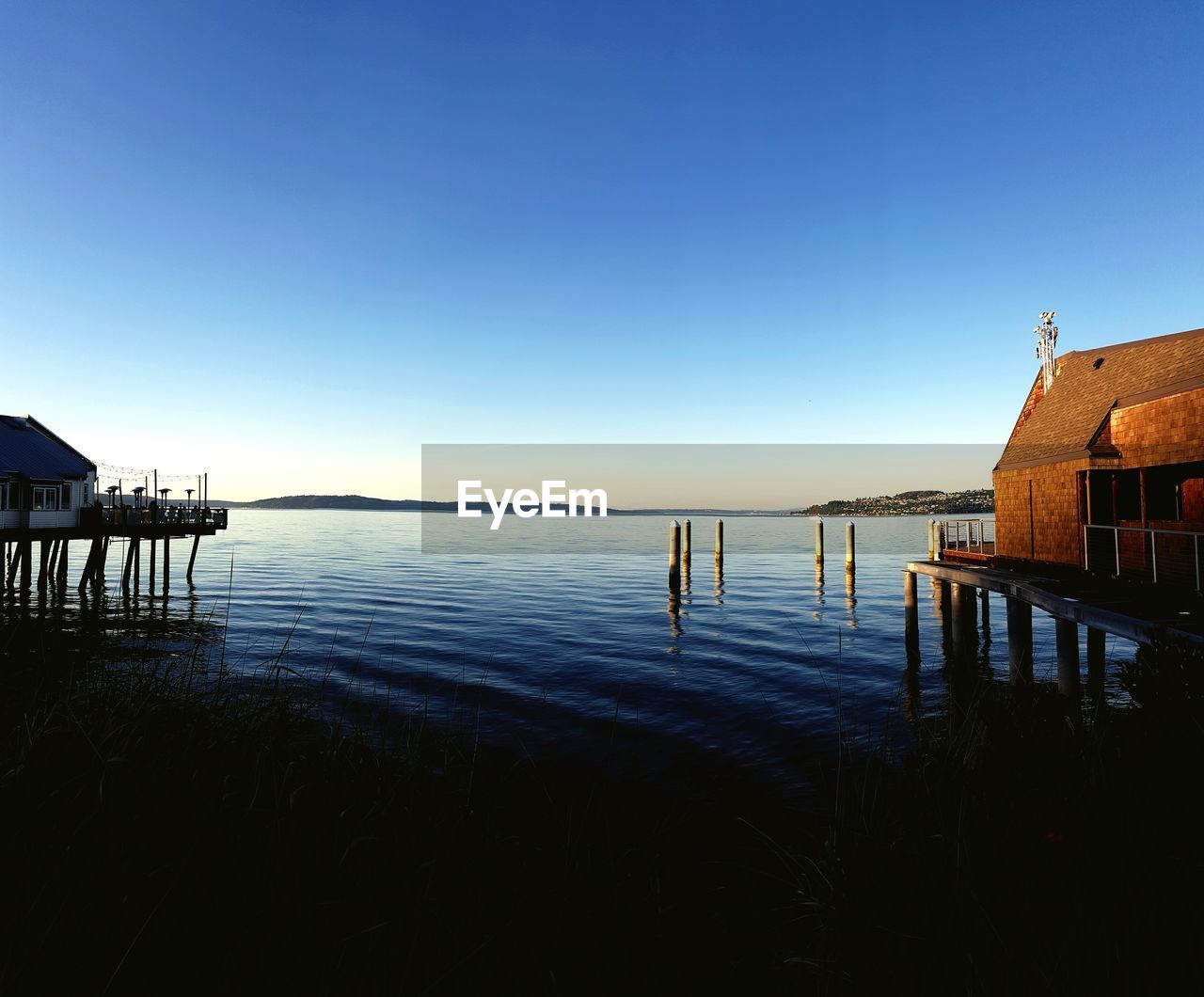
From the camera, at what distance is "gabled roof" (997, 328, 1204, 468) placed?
1900 cm

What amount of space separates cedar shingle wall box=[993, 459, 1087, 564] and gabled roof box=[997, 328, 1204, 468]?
1.62 feet

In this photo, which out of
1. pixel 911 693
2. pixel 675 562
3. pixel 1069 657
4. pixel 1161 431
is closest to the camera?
pixel 1069 657

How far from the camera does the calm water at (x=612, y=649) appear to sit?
12742 millimetres

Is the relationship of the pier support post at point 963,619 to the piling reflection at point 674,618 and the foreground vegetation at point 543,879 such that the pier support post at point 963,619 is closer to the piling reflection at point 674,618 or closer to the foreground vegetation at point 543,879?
the piling reflection at point 674,618

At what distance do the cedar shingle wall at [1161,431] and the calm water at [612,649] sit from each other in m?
6.17

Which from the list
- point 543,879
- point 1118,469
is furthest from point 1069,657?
point 543,879

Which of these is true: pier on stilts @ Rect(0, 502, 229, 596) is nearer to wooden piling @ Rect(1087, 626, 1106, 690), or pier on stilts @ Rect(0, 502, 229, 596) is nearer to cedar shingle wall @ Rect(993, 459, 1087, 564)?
wooden piling @ Rect(1087, 626, 1106, 690)

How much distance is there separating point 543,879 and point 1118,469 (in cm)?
2171

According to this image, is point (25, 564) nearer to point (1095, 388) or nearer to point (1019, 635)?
point (1019, 635)

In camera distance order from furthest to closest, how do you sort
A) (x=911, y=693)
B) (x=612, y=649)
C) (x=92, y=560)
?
(x=92, y=560) < (x=612, y=649) < (x=911, y=693)

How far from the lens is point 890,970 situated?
12.7 ft

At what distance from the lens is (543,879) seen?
520 cm

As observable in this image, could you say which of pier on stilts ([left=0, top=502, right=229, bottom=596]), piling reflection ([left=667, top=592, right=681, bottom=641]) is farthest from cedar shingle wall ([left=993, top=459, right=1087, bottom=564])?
pier on stilts ([left=0, top=502, right=229, bottom=596])

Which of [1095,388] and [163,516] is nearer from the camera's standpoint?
[1095,388]
